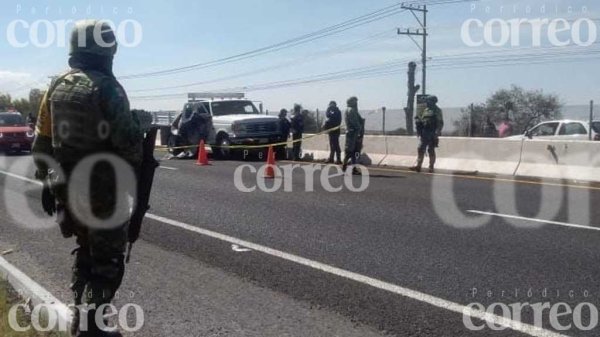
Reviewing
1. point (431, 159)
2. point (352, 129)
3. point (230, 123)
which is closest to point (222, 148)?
point (230, 123)

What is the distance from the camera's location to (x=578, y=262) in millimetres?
7109

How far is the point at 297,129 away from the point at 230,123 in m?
2.21

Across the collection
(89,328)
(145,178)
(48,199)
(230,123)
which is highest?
(230,123)

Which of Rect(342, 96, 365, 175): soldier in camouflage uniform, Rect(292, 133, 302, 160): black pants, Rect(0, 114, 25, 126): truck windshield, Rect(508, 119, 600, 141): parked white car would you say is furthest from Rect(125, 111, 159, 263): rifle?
Rect(0, 114, 25, 126): truck windshield

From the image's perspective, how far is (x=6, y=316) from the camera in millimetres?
5129

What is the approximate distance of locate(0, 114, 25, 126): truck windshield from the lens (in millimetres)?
28109

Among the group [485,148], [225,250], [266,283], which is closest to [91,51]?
[266,283]

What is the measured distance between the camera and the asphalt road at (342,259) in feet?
17.8

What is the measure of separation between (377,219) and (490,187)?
4.42 meters

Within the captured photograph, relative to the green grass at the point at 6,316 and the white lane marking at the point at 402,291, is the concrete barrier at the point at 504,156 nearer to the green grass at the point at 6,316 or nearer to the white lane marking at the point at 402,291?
the white lane marking at the point at 402,291

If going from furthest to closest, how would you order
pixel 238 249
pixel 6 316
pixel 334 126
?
1. pixel 334 126
2. pixel 238 249
3. pixel 6 316

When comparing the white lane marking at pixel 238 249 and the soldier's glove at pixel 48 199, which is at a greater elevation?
the soldier's glove at pixel 48 199

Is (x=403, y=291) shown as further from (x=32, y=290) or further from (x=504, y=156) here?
(x=504, y=156)

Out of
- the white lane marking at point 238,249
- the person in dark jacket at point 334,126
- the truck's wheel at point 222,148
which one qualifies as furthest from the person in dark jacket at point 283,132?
the white lane marking at point 238,249
